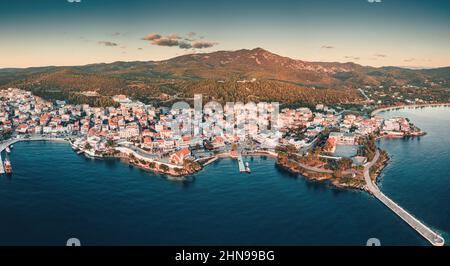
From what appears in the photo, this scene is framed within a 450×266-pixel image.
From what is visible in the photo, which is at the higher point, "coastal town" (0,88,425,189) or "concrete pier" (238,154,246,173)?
"coastal town" (0,88,425,189)

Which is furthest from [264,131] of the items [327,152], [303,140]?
[327,152]

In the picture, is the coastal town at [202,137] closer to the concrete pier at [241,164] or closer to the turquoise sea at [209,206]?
the concrete pier at [241,164]

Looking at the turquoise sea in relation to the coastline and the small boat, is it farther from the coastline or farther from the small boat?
the coastline

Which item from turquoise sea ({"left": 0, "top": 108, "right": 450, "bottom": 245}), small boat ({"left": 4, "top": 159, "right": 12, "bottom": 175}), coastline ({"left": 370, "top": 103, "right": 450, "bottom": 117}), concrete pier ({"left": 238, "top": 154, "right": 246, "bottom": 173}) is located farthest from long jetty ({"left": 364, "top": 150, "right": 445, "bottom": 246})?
coastline ({"left": 370, "top": 103, "right": 450, "bottom": 117})

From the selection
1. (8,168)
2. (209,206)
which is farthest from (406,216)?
(8,168)

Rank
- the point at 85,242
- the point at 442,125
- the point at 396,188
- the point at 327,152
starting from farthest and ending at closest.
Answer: the point at 442,125 < the point at 327,152 < the point at 396,188 < the point at 85,242

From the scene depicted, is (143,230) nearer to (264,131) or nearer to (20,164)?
(20,164)

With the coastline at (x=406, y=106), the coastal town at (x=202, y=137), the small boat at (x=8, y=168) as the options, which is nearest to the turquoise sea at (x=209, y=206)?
the small boat at (x=8, y=168)
